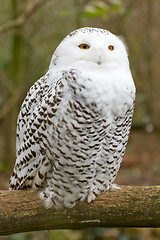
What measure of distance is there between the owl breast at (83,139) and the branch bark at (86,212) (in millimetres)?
78

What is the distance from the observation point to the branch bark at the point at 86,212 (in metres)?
2.20

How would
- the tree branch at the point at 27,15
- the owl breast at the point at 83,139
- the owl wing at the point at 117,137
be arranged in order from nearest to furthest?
the owl breast at the point at 83,139 → the owl wing at the point at 117,137 → the tree branch at the point at 27,15

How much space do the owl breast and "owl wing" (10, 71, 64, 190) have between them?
0.04 m

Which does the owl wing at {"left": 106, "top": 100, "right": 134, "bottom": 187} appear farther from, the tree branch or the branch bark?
the tree branch

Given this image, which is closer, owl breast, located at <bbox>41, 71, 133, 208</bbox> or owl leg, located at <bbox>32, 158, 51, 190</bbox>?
owl breast, located at <bbox>41, 71, 133, 208</bbox>

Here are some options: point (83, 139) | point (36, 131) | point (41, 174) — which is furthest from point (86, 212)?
point (36, 131)

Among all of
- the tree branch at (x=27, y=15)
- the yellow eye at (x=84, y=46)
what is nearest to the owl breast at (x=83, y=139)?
the yellow eye at (x=84, y=46)

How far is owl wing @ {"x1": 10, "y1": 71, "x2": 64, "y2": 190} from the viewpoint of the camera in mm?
2189

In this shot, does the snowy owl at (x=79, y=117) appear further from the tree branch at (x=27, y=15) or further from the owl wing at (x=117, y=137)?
the tree branch at (x=27, y=15)

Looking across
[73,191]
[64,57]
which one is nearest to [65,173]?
[73,191]

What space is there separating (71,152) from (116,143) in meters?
0.28

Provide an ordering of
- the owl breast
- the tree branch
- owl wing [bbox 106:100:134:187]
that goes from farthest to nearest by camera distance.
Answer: the tree branch < owl wing [bbox 106:100:134:187] < the owl breast

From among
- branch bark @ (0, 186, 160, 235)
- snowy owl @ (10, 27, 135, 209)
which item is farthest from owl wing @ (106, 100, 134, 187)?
branch bark @ (0, 186, 160, 235)

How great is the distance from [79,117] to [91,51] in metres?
0.38
